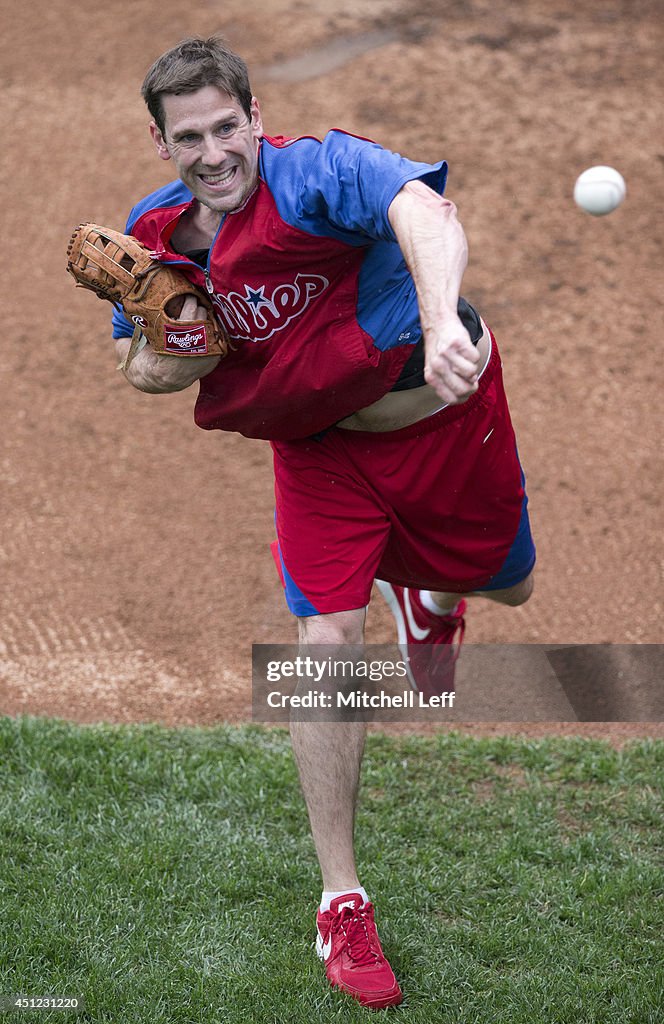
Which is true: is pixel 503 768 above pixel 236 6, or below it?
below

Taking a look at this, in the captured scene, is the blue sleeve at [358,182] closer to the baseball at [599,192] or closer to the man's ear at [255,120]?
the man's ear at [255,120]

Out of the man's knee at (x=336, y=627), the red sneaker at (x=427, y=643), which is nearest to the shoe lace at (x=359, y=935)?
the man's knee at (x=336, y=627)

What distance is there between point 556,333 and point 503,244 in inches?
31.2

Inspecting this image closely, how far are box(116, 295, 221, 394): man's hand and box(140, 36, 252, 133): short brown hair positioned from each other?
45 cm

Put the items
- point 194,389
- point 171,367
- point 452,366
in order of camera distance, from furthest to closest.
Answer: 1. point 194,389
2. point 171,367
3. point 452,366

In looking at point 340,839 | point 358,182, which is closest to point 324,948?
point 340,839

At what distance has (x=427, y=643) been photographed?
4.29 metres

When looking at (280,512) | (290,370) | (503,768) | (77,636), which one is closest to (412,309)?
(290,370)

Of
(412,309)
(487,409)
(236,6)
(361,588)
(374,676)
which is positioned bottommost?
(374,676)

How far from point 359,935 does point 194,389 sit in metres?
3.64

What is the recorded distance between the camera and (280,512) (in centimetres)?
340

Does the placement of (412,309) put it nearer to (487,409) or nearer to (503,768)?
(487,409)

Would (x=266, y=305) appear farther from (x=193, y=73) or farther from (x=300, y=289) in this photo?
(x=193, y=73)

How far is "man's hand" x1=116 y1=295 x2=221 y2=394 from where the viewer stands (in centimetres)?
305
